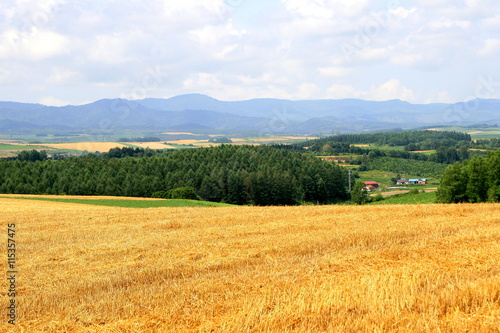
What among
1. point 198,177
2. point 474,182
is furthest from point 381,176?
point 474,182

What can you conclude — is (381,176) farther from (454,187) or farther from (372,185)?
(454,187)

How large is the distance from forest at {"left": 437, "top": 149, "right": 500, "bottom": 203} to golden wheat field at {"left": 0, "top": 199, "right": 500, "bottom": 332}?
3544cm

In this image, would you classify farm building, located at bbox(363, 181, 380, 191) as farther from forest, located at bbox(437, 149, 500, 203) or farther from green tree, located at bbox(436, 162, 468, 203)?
green tree, located at bbox(436, 162, 468, 203)

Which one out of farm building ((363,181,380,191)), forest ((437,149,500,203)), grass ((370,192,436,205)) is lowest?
farm building ((363,181,380,191))

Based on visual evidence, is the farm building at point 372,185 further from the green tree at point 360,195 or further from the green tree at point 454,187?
the green tree at point 454,187

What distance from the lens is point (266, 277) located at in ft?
34.4

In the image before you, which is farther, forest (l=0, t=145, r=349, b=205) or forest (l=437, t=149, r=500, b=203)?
forest (l=0, t=145, r=349, b=205)

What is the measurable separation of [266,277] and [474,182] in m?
50.8

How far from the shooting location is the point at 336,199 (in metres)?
115

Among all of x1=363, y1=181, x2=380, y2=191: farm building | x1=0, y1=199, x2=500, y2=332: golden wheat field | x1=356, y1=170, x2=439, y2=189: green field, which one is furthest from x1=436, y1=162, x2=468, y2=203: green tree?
x1=356, y1=170, x2=439, y2=189: green field

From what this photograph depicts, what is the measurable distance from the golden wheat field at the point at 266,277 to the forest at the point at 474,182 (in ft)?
116

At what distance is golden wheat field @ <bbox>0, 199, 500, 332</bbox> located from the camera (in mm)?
7566

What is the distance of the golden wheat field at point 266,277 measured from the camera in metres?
7.57

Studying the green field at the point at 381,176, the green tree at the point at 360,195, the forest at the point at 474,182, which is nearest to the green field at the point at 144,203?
the forest at the point at 474,182
